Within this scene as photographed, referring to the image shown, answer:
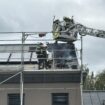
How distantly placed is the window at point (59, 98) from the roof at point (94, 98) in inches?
194

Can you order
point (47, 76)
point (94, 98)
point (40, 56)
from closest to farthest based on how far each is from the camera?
point (47, 76) → point (40, 56) → point (94, 98)

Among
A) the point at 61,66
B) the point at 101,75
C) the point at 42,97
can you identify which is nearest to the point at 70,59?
the point at 61,66

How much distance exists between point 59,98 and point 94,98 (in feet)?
21.2

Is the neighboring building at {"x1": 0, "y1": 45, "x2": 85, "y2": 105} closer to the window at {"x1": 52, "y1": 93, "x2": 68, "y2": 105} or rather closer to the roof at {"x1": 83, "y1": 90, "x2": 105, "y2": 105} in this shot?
the window at {"x1": 52, "y1": 93, "x2": 68, "y2": 105}

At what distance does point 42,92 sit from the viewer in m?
26.5

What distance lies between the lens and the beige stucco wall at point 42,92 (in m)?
26.5

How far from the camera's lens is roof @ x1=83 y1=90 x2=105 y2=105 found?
31.9m

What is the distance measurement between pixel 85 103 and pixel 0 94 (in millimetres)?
6906

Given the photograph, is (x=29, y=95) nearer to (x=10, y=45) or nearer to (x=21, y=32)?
(x=21, y=32)

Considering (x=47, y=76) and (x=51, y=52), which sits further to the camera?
(x=51, y=52)

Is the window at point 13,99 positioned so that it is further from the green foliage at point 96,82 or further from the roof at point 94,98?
the green foliage at point 96,82

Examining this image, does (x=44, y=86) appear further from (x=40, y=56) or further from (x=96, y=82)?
(x=96, y=82)

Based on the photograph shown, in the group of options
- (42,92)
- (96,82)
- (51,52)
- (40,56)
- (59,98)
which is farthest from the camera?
(96,82)

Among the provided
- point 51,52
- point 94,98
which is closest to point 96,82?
point 94,98
